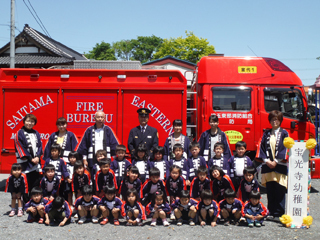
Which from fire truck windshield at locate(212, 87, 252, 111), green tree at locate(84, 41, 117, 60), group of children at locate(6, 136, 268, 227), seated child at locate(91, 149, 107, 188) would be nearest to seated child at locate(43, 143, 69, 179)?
group of children at locate(6, 136, 268, 227)

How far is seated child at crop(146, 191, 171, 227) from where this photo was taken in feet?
17.0

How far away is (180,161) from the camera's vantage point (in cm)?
580

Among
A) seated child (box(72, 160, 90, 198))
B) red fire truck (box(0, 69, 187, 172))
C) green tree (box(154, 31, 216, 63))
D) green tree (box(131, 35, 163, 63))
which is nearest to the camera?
seated child (box(72, 160, 90, 198))

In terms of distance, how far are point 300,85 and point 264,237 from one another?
155 inches

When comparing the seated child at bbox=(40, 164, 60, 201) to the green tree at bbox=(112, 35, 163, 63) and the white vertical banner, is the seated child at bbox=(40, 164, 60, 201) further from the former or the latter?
the green tree at bbox=(112, 35, 163, 63)

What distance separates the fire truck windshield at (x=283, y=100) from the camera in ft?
23.6

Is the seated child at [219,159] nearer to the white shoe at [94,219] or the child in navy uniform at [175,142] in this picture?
the child in navy uniform at [175,142]

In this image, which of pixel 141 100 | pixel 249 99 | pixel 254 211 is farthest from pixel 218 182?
pixel 141 100

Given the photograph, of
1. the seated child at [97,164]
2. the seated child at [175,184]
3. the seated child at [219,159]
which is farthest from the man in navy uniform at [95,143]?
the seated child at [219,159]

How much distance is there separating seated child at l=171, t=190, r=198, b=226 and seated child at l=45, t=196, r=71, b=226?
5.76 feet

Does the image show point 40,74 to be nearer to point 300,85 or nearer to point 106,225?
point 106,225

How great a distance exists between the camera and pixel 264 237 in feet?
15.5

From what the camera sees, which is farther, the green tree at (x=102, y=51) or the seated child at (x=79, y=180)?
the green tree at (x=102, y=51)

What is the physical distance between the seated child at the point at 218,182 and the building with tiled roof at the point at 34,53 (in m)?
16.4
